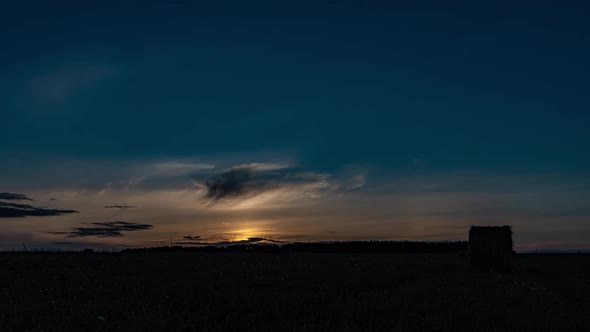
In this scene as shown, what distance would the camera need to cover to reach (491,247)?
1248 inches

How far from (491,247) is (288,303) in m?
20.2

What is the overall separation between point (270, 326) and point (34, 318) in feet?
21.9

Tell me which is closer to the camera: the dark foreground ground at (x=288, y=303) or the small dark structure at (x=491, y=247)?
the dark foreground ground at (x=288, y=303)

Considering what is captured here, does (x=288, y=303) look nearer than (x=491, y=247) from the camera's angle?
Yes

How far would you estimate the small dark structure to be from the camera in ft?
103

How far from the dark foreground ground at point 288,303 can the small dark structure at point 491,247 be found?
6966 millimetres

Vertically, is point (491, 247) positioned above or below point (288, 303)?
above

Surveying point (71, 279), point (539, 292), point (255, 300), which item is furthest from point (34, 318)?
point (539, 292)

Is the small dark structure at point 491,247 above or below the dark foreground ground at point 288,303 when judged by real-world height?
above

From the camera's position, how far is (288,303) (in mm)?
15953

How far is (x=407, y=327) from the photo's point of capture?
1292 centimetres

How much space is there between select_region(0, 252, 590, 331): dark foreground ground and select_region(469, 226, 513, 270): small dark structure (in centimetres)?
697

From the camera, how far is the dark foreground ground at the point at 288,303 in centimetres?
1321

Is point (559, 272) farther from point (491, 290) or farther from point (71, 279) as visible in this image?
point (71, 279)
